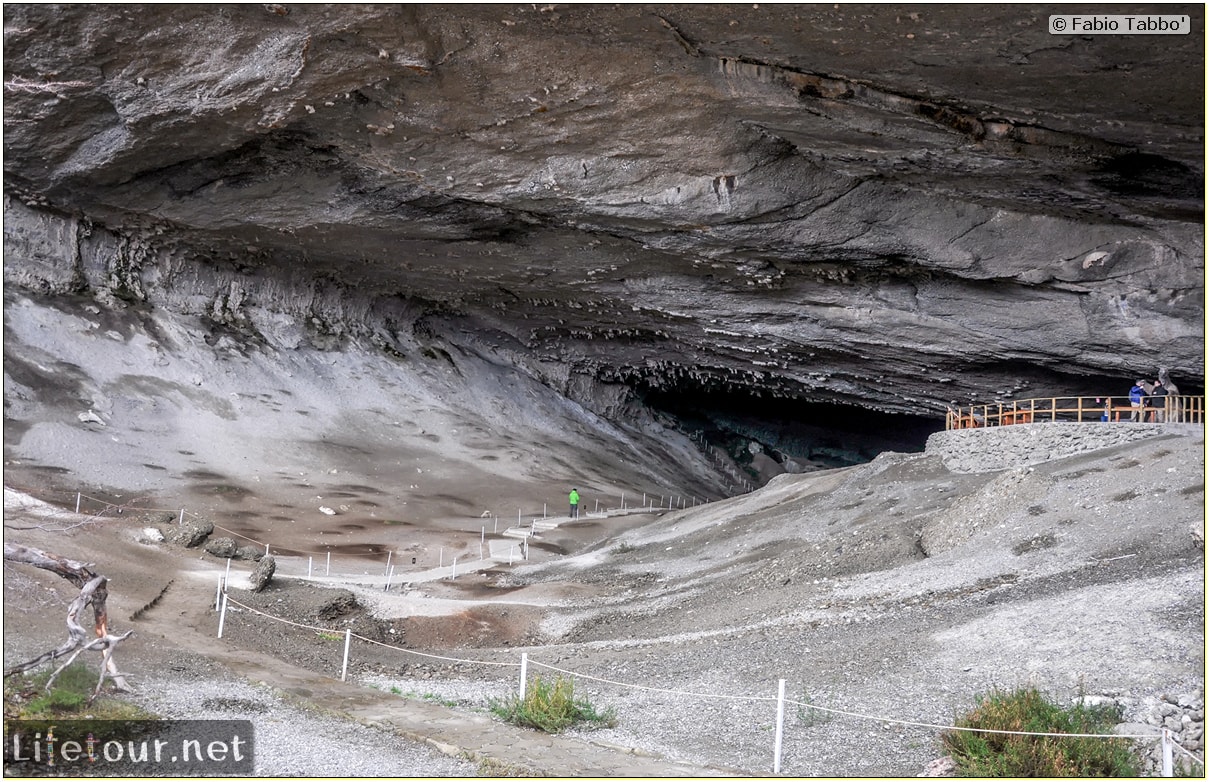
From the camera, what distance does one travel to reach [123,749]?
9.43m

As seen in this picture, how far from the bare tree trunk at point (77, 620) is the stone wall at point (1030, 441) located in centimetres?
2210

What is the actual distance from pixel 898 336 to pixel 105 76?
1123 inches

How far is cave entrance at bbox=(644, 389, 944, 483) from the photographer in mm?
58312

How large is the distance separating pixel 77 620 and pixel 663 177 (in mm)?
21806

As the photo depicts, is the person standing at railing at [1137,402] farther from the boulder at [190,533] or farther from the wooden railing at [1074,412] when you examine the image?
the boulder at [190,533]

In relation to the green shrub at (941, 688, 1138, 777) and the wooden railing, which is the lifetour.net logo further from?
the wooden railing

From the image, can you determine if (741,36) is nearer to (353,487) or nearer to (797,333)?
(797,333)

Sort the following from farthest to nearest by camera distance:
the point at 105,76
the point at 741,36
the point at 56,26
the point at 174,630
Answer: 1. the point at 105,76
2. the point at 56,26
3. the point at 741,36
4. the point at 174,630

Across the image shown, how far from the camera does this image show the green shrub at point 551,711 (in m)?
11.9

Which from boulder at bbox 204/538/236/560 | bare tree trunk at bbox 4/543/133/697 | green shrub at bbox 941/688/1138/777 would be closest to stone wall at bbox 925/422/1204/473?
green shrub at bbox 941/688/1138/777

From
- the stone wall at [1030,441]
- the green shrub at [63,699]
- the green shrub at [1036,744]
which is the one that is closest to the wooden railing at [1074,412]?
the stone wall at [1030,441]

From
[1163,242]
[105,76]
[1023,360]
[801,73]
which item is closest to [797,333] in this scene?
[1023,360]

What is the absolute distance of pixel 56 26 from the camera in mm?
24734

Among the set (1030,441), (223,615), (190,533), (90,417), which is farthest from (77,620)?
(90,417)
